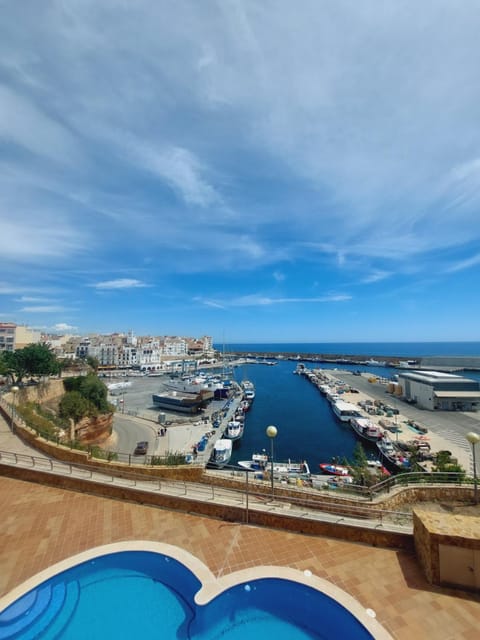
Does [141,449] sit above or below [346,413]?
below

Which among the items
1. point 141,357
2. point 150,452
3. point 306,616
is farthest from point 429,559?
point 141,357

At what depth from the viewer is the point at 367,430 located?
2627cm

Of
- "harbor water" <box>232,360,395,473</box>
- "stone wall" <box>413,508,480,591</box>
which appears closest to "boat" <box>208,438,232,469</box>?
"harbor water" <box>232,360,395,473</box>

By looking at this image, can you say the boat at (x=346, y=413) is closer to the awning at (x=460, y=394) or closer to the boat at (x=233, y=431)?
the awning at (x=460, y=394)

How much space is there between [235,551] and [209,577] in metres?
0.76

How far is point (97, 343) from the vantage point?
3669 inches

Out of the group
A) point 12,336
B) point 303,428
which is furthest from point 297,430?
point 12,336

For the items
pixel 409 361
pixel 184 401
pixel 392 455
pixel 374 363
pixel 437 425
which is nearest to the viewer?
pixel 392 455

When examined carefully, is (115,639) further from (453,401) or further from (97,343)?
(97,343)

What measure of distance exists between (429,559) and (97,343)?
3969 inches

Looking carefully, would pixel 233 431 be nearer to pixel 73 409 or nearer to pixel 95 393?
pixel 95 393

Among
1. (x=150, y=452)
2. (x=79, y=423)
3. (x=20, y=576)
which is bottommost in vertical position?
(x=150, y=452)

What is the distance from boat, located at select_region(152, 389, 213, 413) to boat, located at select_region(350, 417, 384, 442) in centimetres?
1802

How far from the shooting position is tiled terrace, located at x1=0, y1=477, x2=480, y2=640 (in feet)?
13.8
